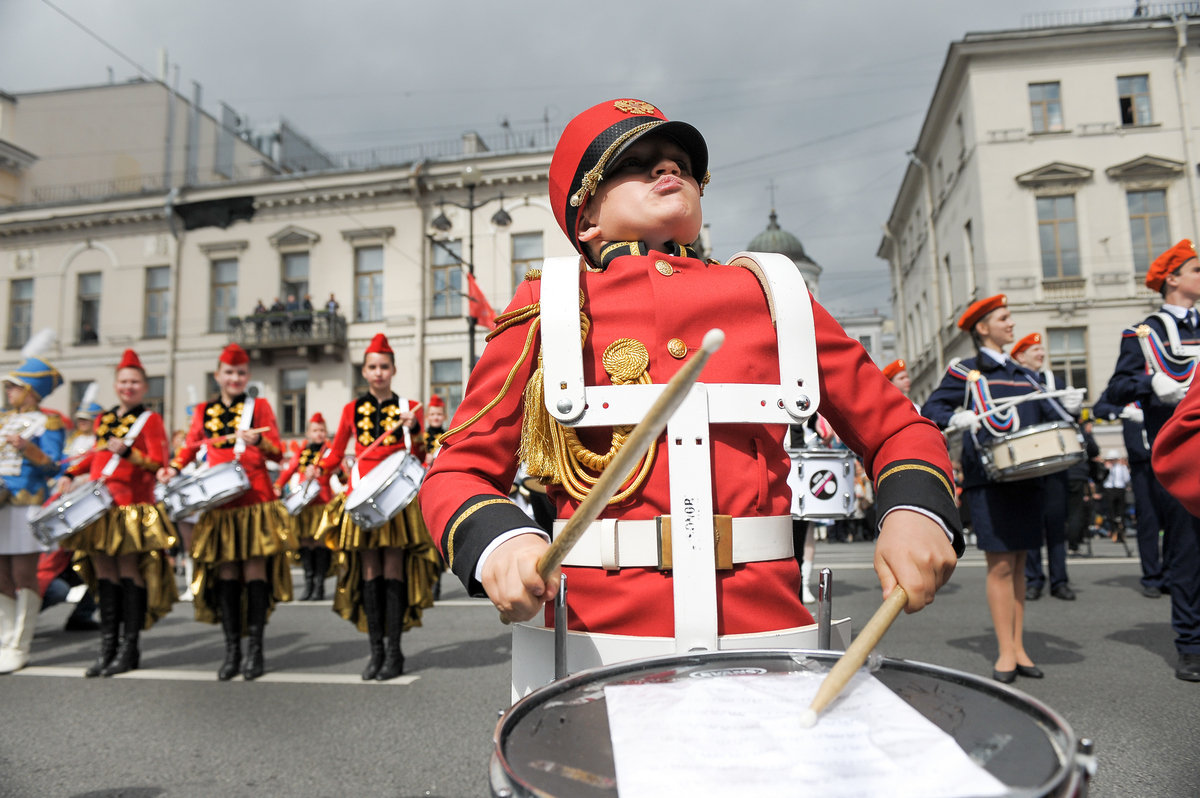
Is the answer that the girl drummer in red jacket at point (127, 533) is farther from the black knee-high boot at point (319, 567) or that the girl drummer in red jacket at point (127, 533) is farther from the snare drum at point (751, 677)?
the snare drum at point (751, 677)

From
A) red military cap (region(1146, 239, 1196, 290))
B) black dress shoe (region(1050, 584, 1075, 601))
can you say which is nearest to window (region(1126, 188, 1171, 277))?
black dress shoe (region(1050, 584, 1075, 601))

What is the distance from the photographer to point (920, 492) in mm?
1434

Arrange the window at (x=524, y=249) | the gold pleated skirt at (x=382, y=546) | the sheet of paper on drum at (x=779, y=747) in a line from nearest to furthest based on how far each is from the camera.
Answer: the sheet of paper on drum at (x=779, y=747) < the gold pleated skirt at (x=382, y=546) < the window at (x=524, y=249)

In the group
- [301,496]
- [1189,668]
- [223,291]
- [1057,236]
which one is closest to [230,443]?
[301,496]

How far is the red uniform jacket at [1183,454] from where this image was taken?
155 cm

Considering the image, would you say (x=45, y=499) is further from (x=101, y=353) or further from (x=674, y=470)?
(x=101, y=353)

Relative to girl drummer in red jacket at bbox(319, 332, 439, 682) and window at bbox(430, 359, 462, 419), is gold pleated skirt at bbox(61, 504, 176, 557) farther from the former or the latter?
window at bbox(430, 359, 462, 419)

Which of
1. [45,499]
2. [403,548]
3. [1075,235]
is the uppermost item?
[1075,235]

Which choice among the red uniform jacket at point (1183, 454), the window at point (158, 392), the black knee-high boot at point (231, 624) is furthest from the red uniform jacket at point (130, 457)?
the window at point (158, 392)

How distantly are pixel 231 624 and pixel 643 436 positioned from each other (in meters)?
5.57

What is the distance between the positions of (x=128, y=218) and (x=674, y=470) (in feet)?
104

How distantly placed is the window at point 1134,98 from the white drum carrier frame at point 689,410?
29.0 metres

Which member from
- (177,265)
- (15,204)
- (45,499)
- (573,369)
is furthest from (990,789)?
(15,204)

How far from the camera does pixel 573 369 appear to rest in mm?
1531
